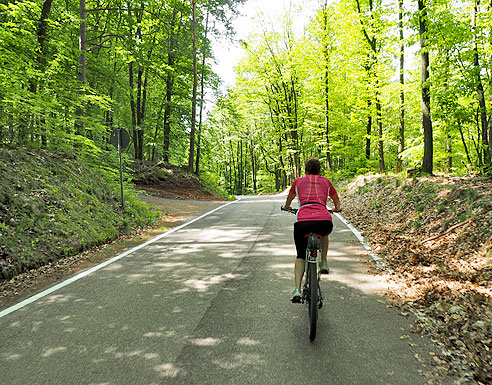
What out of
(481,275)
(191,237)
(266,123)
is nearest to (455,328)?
(481,275)

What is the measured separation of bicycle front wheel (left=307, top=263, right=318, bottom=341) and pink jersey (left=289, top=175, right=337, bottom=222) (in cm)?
59

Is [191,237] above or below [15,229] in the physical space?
below

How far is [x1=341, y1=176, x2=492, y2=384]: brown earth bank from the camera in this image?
3371mm

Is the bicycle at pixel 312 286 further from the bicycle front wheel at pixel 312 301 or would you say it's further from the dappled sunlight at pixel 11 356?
the dappled sunlight at pixel 11 356

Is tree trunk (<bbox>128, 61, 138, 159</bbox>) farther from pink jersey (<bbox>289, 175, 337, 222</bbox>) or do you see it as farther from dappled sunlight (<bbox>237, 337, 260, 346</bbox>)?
dappled sunlight (<bbox>237, 337, 260, 346</bbox>)

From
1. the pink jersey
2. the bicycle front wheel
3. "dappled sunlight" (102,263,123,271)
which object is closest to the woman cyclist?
the pink jersey

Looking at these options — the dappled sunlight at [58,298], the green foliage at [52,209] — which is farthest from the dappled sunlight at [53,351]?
the green foliage at [52,209]

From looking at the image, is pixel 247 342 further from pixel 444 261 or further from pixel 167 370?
pixel 444 261

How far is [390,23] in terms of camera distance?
61.1 feet

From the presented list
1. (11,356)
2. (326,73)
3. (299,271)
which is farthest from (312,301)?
(326,73)

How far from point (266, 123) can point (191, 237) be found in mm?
32221

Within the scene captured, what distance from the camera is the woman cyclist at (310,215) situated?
12.8 feet

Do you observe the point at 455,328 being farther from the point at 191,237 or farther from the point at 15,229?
the point at 15,229

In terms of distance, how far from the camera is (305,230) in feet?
12.8
